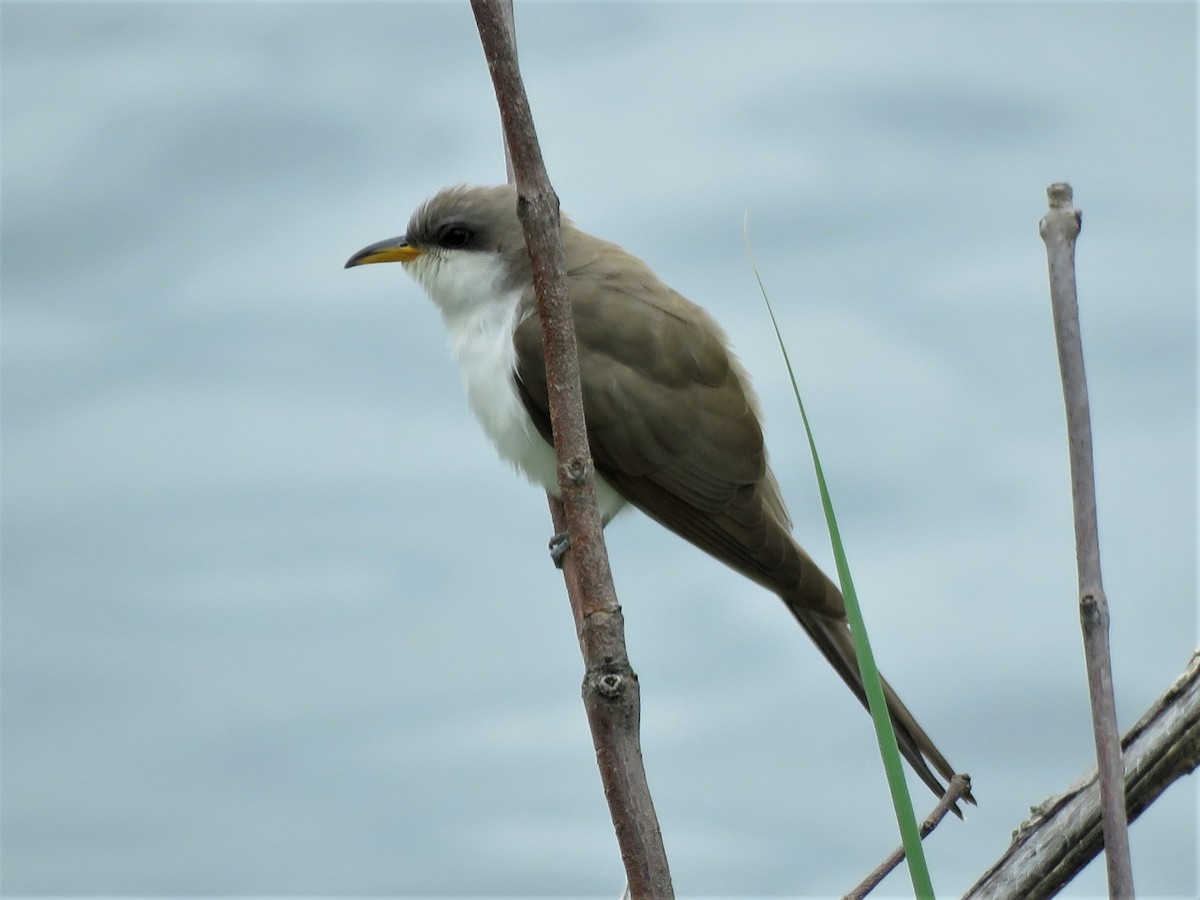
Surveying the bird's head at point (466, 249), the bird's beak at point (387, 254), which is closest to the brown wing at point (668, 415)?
the bird's head at point (466, 249)

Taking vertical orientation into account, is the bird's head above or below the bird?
above

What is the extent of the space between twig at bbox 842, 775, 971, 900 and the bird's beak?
6.30ft

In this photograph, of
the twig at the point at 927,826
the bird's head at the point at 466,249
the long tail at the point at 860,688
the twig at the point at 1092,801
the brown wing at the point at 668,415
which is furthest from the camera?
the bird's head at the point at 466,249

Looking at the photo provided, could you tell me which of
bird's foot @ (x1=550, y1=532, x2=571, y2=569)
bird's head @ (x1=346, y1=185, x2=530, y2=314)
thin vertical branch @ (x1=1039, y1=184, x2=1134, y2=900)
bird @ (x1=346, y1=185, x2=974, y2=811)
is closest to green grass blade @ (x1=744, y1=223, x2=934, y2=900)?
thin vertical branch @ (x1=1039, y1=184, x2=1134, y2=900)

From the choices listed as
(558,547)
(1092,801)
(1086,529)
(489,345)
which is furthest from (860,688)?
(1086,529)

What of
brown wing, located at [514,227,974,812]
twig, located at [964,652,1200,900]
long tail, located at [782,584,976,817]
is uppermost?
brown wing, located at [514,227,974,812]

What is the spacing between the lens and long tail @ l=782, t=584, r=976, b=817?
2158 mm

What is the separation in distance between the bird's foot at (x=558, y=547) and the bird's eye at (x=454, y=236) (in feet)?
2.42

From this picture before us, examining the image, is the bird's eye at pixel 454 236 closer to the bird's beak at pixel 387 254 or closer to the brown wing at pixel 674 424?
the bird's beak at pixel 387 254

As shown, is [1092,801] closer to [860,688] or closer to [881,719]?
[881,719]

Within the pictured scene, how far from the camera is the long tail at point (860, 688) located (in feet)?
7.08

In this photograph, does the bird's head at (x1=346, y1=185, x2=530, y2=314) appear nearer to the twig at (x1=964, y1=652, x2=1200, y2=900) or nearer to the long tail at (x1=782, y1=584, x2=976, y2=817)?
the long tail at (x1=782, y1=584, x2=976, y2=817)

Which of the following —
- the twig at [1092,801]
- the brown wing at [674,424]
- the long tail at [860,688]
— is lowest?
the twig at [1092,801]

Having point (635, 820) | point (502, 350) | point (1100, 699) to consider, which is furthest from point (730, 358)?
point (1100, 699)
